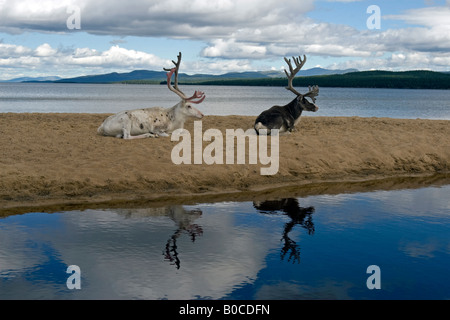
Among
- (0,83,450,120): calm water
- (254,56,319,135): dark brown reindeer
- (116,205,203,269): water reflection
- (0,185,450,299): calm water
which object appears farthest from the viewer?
(0,83,450,120): calm water

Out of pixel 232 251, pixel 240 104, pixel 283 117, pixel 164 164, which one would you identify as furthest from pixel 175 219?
pixel 240 104

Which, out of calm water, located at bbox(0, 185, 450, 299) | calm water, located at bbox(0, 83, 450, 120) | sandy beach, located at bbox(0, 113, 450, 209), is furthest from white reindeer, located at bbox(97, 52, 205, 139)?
calm water, located at bbox(0, 83, 450, 120)

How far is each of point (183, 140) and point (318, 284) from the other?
947 centimetres

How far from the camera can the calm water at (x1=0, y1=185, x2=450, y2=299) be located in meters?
6.58

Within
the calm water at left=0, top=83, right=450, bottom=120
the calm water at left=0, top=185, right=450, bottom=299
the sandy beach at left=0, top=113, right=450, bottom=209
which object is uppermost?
the calm water at left=0, top=83, right=450, bottom=120

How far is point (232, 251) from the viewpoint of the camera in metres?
7.99

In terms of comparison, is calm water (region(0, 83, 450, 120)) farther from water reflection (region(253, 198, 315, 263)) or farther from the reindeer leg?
water reflection (region(253, 198, 315, 263))

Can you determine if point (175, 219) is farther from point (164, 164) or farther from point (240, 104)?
point (240, 104)

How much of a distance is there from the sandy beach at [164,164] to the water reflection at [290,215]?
1.36 meters

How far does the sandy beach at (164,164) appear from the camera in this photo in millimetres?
11500

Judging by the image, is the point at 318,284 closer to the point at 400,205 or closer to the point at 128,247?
the point at 128,247

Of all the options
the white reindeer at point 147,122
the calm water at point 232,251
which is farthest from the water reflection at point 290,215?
the white reindeer at point 147,122

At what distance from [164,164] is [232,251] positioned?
5.42 meters

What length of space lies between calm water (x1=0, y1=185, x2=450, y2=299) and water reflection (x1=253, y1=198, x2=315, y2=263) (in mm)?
20
